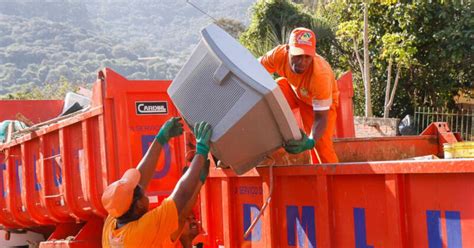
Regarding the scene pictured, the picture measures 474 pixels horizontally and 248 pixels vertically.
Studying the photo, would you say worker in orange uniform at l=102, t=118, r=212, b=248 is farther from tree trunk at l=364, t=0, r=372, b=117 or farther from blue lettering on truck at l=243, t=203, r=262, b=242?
tree trunk at l=364, t=0, r=372, b=117

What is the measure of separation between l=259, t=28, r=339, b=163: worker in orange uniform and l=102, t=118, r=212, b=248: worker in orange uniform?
785 mm

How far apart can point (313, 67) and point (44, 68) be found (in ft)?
203

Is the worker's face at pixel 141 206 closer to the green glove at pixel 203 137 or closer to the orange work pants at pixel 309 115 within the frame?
the green glove at pixel 203 137

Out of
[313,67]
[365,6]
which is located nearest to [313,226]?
[313,67]

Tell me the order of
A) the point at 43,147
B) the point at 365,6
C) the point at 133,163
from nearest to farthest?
the point at 133,163, the point at 43,147, the point at 365,6

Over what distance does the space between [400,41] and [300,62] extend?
8.74m

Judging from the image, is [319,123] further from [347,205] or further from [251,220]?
[347,205]

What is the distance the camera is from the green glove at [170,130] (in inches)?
137

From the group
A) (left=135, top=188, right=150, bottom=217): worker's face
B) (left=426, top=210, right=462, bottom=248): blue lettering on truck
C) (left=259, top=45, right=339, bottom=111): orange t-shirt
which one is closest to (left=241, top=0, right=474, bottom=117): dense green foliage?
(left=259, top=45, right=339, bottom=111): orange t-shirt

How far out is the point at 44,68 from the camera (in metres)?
62.2

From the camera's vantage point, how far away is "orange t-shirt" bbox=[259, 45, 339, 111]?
3713 millimetres

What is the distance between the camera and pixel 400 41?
39.0ft

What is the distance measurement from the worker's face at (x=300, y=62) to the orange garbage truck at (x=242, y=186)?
2.44 ft

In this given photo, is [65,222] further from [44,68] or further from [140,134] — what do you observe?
[44,68]
